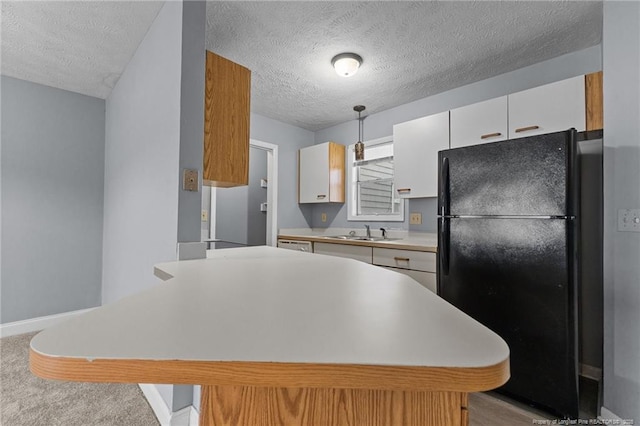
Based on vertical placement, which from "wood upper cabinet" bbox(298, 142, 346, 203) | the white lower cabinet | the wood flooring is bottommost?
the wood flooring

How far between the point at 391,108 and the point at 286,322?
3252 millimetres

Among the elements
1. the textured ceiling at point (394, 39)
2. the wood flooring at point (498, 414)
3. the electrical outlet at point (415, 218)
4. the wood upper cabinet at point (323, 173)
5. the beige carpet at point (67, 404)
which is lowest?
the beige carpet at point (67, 404)

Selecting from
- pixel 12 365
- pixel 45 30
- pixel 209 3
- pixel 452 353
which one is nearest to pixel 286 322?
pixel 452 353

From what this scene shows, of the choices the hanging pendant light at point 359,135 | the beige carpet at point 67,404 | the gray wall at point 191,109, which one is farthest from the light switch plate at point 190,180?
the hanging pendant light at point 359,135

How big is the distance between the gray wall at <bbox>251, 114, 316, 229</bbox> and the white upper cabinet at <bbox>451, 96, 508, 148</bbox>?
6.82 ft

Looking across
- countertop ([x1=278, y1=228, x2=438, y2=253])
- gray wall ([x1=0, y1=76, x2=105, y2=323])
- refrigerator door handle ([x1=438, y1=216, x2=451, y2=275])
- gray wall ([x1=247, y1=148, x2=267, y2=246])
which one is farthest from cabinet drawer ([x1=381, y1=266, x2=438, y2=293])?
gray wall ([x1=0, y1=76, x2=105, y2=323])

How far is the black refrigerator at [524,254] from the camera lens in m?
1.53

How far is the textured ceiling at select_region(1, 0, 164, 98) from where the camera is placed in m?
1.74

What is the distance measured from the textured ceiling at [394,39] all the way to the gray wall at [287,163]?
0.79 metres

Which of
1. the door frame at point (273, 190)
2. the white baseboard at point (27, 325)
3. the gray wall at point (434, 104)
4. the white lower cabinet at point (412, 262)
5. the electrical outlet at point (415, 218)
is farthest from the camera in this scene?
the door frame at point (273, 190)

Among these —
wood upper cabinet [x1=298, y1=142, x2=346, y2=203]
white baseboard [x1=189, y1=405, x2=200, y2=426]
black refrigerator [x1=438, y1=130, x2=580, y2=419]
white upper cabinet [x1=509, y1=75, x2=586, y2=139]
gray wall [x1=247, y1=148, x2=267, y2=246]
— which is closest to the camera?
white baseboard [x1=189, y1=405, x2=200, y2=426]

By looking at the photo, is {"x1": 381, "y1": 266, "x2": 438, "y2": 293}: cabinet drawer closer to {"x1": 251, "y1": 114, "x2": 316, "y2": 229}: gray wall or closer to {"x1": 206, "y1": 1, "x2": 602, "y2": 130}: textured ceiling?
{"x1": 206, "y1": 1, "x2": 602, "y2": 130}: textured ceiling

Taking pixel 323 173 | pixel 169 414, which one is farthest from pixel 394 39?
pixel 169 414

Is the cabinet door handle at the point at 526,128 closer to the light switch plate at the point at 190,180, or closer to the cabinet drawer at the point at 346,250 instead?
the cabinet drawer at the point at 346,250
